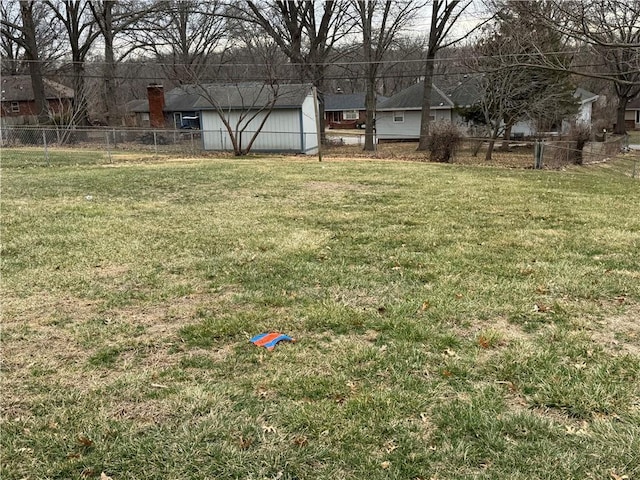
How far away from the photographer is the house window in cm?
5366

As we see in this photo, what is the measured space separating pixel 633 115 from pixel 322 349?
60942 millimetres

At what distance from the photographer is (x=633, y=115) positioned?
52938 mm

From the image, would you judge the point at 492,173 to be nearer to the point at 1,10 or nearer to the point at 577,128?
the point at 577,128

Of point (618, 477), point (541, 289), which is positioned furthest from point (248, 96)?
point (618, 477)

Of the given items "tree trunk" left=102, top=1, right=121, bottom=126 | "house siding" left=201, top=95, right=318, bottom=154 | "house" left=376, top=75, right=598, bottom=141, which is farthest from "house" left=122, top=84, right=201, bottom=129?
"house" left=376, top=75, right=598, bottom=141

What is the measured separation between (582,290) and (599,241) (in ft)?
6.91

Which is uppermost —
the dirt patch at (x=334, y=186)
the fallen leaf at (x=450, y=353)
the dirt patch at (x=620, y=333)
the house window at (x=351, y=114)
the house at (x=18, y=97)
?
the house at (x=18, y=97)

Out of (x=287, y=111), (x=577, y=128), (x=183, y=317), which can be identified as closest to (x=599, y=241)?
(x=183, y=317)

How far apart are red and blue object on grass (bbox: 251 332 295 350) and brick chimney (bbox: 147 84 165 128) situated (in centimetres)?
3535

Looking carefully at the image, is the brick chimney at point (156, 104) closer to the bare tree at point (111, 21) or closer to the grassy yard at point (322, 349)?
the bare tree at point (111, 21)

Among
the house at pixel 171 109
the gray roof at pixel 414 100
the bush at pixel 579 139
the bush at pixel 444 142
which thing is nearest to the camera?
the bush at pixel 444 142

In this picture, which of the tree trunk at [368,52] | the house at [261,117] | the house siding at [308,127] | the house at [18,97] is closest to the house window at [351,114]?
the tree trunk at [368,52]

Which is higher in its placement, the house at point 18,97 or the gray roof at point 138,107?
the house at point 18,97

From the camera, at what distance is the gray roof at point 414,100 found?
32.4m
